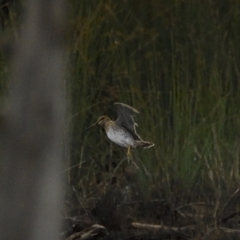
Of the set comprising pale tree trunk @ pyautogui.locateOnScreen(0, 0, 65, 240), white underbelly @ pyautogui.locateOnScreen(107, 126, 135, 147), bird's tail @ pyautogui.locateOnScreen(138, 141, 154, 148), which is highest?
pale tree trunk @ pyautogui.locateOnScreen(0, 0, 65, 240)

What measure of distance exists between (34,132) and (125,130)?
2.82 m

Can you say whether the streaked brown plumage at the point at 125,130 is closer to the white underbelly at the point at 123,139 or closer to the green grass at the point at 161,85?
the white underbelly at the point at 123,139

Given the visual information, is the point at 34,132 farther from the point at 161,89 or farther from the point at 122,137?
the point at 161,89

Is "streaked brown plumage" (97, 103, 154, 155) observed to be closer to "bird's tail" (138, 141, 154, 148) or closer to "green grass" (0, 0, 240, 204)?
"bird's tail" (138, 141, 154, 148)

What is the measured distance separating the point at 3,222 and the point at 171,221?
9.18 ft

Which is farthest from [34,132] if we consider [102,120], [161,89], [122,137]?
[161,89]

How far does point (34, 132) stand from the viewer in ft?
3.54

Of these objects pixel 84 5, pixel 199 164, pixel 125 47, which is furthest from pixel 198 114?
pixel 84 5

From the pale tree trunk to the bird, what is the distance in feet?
9.03

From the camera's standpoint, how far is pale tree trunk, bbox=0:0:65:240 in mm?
1079

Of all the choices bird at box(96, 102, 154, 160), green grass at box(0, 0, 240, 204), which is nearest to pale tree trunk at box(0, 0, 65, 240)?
A: bird at box(96, 102, 154, 160)

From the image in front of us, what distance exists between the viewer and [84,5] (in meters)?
4.42

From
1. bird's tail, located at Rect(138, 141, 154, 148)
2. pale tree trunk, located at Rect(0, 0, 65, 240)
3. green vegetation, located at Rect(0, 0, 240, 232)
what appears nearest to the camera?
pale tree trunk, located at Rect(0, 0, 65, 240)

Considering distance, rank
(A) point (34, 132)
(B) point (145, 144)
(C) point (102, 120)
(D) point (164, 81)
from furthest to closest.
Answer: (D) point (164, 81)
(C) point (102, 120)
(B) point (145, 144)
(A) point (34, 132)
